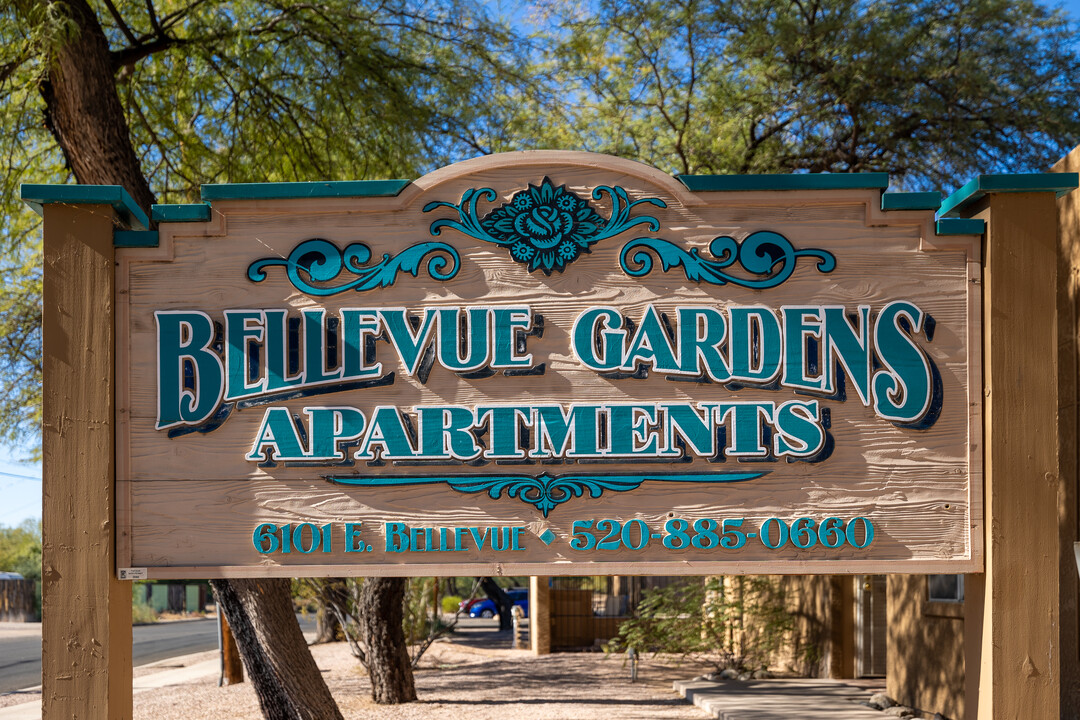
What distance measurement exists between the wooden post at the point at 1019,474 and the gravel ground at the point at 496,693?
7.52 meters

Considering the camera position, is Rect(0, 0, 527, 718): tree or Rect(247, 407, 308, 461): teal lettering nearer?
Rect(247, 407, 308, 461): teal lettering

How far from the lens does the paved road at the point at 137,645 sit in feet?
61.8

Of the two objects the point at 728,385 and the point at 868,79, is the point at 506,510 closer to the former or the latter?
the point at 728,385

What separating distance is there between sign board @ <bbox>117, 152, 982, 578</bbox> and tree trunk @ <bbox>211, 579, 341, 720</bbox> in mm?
4465

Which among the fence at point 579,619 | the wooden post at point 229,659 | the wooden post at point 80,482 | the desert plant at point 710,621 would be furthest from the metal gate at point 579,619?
the wooden post at point 80,482

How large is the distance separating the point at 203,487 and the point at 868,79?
387 inches

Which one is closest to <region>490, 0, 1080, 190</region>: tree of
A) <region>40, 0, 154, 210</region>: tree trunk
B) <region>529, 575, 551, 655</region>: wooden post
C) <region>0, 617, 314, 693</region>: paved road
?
<region>40, 0, 154, 210</region>: tree trunk

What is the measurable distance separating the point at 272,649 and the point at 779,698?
264 inches

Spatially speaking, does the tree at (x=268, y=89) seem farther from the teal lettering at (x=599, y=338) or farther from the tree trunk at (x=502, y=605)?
the tree trunk at (x=502, y=605)

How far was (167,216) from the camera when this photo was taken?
4.69m

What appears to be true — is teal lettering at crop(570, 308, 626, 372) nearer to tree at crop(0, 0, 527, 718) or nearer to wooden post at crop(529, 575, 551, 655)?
tree at crop(0, 0, 527, 718)

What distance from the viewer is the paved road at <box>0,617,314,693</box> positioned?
1883cm

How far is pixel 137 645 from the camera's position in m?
27.2

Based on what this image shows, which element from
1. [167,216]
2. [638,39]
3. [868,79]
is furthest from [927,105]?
[167,216]
